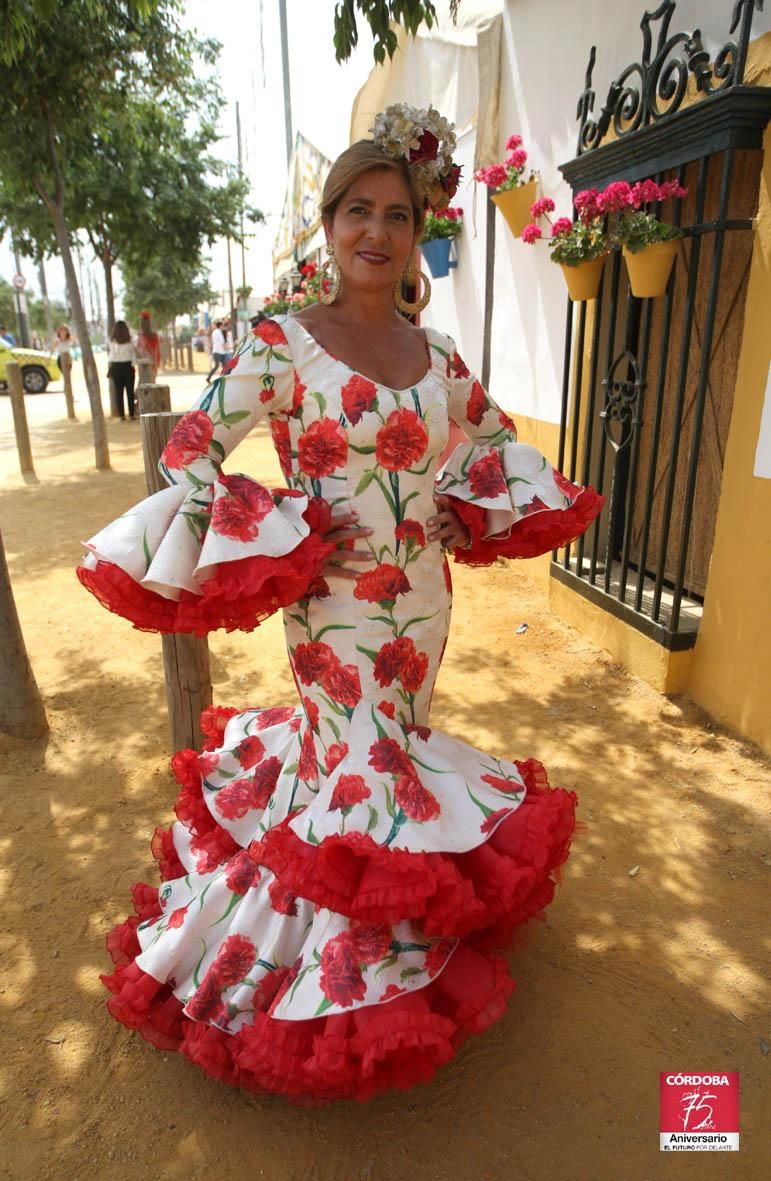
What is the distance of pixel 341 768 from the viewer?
2.04 m

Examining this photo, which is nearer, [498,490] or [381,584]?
[381,584]

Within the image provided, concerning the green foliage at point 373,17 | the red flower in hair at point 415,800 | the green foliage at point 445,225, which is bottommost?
the red flower in hair at point 415,800

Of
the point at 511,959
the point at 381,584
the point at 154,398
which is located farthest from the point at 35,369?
the point at 511,959

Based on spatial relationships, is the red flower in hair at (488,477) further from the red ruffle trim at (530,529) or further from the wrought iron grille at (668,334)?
the wrought iron grille at (668,334)

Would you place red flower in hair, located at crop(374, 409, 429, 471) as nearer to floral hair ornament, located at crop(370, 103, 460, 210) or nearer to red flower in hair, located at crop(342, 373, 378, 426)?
red flower in hair, located at crop(342, 373, 378, 426)

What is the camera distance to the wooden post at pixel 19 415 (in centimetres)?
932

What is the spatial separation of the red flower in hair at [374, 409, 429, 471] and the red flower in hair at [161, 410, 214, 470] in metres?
0.41

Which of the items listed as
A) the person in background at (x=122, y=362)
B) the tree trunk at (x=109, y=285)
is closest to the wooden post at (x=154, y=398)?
the person in background at (x=122, y=362)

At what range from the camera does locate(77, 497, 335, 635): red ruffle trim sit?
1778 mm

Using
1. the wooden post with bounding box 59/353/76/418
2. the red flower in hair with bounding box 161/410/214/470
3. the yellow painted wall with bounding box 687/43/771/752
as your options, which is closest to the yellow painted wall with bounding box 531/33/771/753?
the yellow painted wall with bounding box 687/43/771/752

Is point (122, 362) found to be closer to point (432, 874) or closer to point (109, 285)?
point (109, 285)

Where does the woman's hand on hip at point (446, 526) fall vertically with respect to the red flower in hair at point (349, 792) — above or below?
above

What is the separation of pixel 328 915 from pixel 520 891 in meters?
0.49

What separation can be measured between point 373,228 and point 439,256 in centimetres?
574
